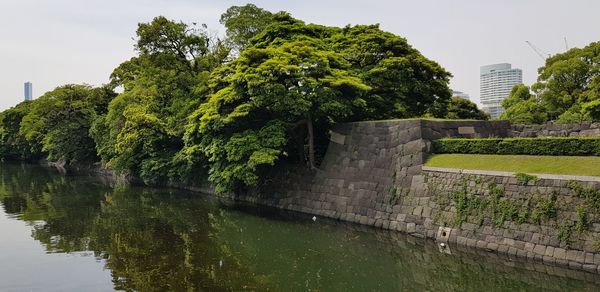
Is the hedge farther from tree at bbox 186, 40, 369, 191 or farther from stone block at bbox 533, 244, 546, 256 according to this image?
tree at bbox 186, 40, 369, 191

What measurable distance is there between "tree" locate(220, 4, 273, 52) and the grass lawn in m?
20.9

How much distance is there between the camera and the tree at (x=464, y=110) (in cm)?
3950

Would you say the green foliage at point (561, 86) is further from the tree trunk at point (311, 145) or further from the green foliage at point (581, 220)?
the green foliage at point (581, 220)

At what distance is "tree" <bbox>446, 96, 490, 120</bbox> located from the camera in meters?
39.5

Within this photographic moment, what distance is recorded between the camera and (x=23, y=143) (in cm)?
7250

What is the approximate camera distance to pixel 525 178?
1530 centimetres

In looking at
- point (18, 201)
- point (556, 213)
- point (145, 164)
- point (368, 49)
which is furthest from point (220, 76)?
point (556, 213)

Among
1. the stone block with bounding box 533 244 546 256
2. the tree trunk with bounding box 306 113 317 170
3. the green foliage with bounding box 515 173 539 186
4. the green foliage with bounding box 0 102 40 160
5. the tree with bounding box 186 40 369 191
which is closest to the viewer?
the stone block with bounding box 533 244 546 256

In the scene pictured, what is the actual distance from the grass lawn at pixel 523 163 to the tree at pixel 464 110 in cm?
2063

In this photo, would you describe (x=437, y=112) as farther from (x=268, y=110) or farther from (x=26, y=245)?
(x=26, y=245)

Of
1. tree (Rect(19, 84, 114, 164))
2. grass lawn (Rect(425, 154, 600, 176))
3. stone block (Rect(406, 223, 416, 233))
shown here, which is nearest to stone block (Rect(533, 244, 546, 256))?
grass lawn (Rect(425, 154, 600, 176))

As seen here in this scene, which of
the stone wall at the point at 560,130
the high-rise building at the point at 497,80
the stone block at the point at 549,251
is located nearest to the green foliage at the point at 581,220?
the stone block at the point at 549,251

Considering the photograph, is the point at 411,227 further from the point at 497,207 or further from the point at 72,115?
the point at 72,115

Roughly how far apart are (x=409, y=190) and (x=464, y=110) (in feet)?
76.1
